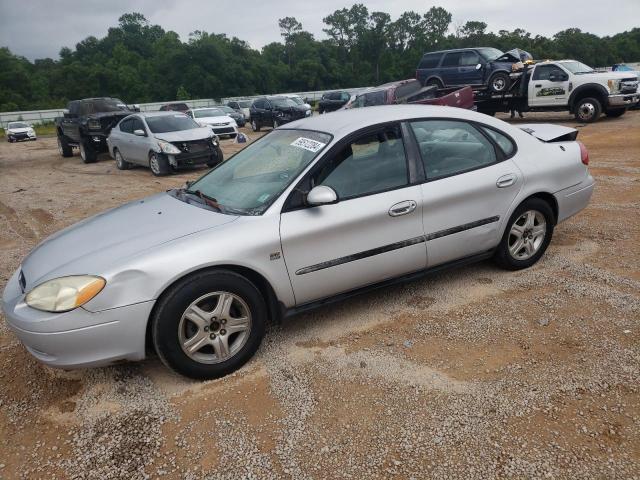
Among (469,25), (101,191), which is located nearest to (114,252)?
(101,191)

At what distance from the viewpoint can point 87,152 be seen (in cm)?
1443

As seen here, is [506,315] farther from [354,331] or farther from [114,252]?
[114,252]

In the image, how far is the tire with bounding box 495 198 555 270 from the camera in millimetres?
3955

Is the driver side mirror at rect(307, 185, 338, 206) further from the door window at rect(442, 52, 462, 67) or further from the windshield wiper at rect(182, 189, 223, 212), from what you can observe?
the door window at rect(442, 52, 462, 67)

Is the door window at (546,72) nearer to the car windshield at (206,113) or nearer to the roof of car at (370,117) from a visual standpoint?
the car windshield at (206,113)

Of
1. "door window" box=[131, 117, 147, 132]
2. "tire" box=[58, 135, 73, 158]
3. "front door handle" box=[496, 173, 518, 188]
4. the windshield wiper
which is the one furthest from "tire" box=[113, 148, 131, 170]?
"front door handle" box=[496, 173, 518, 188]

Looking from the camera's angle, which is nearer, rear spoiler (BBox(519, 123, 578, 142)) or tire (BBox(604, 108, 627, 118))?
rear spoiler (BBox(519, 123, 578, 142))

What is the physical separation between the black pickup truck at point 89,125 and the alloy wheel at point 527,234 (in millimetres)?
13687

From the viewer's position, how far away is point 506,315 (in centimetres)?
347

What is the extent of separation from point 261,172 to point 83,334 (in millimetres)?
1637

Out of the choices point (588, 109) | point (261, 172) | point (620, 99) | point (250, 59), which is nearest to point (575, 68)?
point (588, 109)

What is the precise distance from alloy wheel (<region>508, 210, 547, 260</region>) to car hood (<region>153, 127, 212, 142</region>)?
29.0 ft

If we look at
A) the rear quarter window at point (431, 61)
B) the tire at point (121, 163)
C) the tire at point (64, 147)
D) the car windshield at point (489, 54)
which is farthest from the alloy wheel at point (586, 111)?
the tire at point (64, 147)

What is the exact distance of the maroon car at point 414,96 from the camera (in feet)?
39.3
